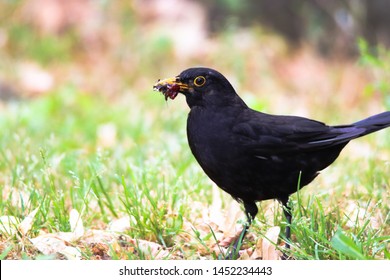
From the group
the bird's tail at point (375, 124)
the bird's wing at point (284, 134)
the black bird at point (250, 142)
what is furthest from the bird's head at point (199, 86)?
the bird's tail at point (375, 124)

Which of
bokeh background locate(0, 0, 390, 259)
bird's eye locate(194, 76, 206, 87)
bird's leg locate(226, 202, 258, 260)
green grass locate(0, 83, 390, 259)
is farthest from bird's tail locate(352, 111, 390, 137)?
bird's eye locate(194, 76, 206, 87)

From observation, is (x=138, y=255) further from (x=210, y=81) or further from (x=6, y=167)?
(x=6, y=167)

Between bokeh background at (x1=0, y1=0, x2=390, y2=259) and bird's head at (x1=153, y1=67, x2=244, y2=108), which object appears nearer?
bird's head at (x1=153, y1=67, x2=244, y2=108)

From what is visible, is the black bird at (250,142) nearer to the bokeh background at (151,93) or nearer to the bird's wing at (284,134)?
the bird's wing at (284,134)

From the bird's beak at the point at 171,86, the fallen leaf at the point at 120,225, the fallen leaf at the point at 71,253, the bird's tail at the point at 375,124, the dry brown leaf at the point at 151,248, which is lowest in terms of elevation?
the fallen leaf at the point at 71,253

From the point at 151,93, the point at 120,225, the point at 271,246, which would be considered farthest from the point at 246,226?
the point at 151,93

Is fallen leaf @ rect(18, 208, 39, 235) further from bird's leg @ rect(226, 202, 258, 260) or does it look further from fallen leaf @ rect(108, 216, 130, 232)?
bird's leg @ rect(226, 202, 258, 260)

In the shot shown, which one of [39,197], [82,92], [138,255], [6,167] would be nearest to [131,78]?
[82,92]

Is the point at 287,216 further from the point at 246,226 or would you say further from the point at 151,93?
the point at 151,93
